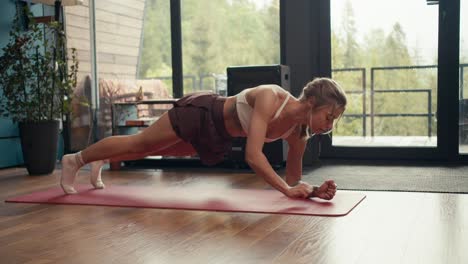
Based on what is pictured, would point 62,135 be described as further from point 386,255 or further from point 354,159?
point 386,255

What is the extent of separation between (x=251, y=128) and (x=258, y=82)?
1.45m

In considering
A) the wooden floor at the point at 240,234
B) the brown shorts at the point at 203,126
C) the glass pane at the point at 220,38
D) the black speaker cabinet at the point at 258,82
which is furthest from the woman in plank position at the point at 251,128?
the glass pane at the point at 220,38

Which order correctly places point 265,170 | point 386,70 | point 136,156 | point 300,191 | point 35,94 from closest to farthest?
point 265,170 → point 300,191 → point 136,156 → point 35,94 → point 386,70

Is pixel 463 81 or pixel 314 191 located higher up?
pixel 463 81

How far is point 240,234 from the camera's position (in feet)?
6.49

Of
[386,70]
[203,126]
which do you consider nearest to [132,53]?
[386,70]

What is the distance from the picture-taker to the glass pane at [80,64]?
4809mm

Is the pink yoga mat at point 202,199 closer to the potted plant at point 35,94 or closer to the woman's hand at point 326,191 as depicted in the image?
the woman's hand at point 326,191

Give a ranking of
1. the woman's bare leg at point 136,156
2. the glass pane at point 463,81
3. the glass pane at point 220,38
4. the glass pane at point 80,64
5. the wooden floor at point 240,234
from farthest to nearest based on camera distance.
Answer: the glass pane at point 80,64
the glass pane at point 220,38
the glass pane at point 463,81
the woman's bare leg at point 136,156
the wooden floor at point 240,234

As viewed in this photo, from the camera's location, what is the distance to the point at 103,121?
4926mm

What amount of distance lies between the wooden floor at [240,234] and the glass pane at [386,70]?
1553mm

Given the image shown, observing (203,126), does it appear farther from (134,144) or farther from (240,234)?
(240,234)

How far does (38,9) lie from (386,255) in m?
3.86

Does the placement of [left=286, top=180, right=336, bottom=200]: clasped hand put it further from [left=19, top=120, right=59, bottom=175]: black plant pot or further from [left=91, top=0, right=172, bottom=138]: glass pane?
[left=91, top=0, right=172, bottom=138]: glass pane
